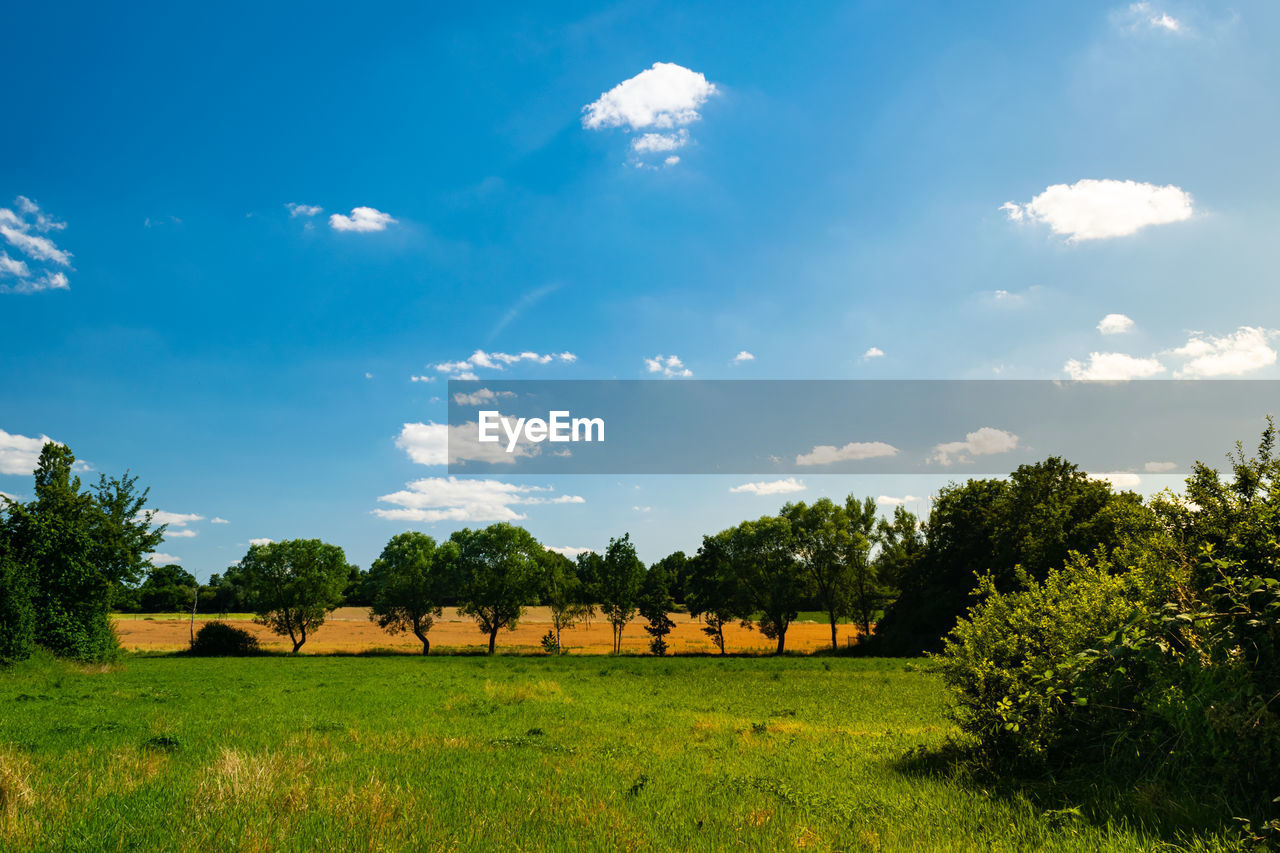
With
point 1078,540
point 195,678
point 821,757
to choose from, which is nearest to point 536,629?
point 195,678

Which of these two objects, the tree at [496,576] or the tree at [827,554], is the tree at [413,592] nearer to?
the tree at [496,576]

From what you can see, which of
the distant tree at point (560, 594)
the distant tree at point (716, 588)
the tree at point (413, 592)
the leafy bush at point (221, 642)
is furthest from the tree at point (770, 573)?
the leafy bush at point (221, 642)

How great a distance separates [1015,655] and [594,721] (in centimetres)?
1189

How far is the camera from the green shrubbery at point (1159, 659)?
21.8 feet

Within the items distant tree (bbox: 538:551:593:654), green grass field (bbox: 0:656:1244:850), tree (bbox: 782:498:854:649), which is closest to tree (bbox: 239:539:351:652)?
distant tree (bbox: 538:551:593:654)

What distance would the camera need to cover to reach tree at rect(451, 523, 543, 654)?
→ 6044 cm

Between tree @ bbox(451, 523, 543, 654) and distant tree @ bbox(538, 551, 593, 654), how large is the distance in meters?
1.09

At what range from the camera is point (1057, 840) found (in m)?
6.84

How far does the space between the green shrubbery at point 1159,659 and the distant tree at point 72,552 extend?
131 feet

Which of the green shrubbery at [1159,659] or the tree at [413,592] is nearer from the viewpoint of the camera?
the green shrubbery at [1159,659]

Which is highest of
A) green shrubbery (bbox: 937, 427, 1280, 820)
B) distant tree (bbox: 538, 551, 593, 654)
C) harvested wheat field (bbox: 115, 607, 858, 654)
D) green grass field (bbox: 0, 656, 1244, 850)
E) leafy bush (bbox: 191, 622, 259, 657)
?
green shrubbery (bbox: 937, 427, 1280, 820)

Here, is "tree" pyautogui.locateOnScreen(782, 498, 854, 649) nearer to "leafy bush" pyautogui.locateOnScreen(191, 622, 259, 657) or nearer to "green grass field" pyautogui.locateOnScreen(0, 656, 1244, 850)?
"green grass field" pyautogui.locateOnScreen(0, 656, 1244, 850)

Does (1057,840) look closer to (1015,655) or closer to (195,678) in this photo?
(1015,655)


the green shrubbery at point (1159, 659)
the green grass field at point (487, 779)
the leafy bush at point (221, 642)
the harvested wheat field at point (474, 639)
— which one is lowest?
the harvested wheat field at point (474, 639)
